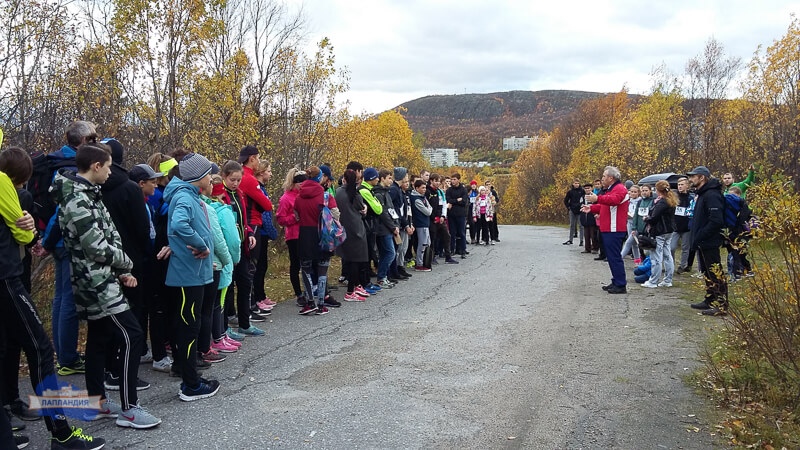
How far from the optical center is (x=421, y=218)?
41.3 ft

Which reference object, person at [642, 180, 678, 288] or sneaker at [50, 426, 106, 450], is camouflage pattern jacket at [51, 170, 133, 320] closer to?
sneaker at [50, 426, 106, 450]

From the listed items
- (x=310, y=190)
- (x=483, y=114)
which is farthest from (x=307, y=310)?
(x=483, y=114)

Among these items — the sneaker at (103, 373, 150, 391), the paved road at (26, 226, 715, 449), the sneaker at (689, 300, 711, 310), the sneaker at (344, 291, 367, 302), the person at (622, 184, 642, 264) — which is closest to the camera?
the paved road at (26, 226, 715, 449)

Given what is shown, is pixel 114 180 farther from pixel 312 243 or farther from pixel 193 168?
pixel 312 243

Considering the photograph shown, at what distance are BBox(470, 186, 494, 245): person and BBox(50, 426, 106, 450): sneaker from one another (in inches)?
591

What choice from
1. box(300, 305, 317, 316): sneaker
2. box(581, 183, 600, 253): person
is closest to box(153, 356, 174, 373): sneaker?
box(300, 305, 317, 316): sneaker

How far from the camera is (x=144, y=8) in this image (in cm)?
969

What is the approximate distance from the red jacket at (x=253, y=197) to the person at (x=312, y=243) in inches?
20.9

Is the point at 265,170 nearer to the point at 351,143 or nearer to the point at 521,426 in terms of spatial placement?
the point at 521,426

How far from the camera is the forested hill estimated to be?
454 feet

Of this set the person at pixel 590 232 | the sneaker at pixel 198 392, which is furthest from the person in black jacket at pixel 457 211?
the sneaker at pixel 198 392

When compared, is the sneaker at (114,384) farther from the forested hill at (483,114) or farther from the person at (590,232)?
the forested hill at (483,114)

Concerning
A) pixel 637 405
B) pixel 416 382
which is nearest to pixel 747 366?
pixel 637 405

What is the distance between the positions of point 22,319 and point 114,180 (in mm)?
1440
